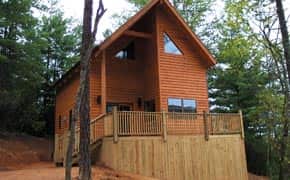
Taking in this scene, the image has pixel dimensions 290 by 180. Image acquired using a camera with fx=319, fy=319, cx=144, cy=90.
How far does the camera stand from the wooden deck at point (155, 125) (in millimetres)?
12070

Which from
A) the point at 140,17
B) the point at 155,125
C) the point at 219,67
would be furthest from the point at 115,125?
the point at 219,67

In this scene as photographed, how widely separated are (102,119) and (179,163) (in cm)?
358

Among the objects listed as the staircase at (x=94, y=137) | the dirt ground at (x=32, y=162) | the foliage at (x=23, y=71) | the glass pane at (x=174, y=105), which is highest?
the foliage at (x=23, y=71)

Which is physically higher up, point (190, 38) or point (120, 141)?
point (190, 38)

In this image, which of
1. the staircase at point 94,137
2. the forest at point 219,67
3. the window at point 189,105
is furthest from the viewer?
the window at point 189,105

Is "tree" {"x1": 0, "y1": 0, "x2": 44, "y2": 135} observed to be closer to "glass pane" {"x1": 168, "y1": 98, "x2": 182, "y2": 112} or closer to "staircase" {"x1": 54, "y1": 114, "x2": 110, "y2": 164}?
"staircase" {"x1": 54, "y1": 114, "x2": 110, "y2": 164}

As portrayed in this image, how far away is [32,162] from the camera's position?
55.0 feet

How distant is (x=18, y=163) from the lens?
1596 cm

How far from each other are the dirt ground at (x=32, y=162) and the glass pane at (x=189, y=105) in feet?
18.7

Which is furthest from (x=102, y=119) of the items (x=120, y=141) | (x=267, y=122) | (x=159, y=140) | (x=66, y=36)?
(x=66, y=36)

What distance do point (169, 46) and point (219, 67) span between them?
772 cm

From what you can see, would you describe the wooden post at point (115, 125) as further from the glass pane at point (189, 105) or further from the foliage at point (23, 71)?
the foliage at point (23, 71)

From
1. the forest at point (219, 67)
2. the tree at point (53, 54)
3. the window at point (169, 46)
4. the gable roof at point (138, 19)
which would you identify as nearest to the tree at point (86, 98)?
the gable roof at point (138, 19)

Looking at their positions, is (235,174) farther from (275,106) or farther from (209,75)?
(209,75)
